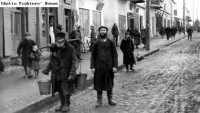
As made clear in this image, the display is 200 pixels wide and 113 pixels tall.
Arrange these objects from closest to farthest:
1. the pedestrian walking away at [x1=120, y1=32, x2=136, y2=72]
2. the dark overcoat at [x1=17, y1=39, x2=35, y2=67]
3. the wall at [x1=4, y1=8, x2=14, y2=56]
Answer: the dark overcoat at [x1=17, y1=39, x2=35, y2=67] → the pedestrian walking away at [x1=120, y1=32, x2=136, y2=72] → the wall at [x1=4, y1=8, x2=14, y2=56]

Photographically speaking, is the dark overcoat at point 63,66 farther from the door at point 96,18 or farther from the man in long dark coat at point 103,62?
the door at point 96,18

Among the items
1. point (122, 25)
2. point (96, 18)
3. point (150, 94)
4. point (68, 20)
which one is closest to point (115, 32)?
point (96, 18)

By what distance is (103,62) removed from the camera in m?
9.43

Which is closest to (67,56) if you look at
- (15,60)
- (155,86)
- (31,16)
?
(155,86)

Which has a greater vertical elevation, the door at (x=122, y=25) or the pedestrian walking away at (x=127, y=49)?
the door at (x=122, y=25)

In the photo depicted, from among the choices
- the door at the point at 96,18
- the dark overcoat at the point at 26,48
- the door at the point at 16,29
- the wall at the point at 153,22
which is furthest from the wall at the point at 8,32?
the wall at the point at 153,22

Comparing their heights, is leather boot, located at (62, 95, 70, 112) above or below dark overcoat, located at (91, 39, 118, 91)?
below

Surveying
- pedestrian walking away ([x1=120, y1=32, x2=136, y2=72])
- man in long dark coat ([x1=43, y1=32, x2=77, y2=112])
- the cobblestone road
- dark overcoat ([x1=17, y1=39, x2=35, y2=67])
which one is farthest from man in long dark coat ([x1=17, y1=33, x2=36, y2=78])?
man in long dark coat ([x1=43, y1=32, x2=77, y2=112])

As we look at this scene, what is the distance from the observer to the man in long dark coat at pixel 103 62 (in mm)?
9430

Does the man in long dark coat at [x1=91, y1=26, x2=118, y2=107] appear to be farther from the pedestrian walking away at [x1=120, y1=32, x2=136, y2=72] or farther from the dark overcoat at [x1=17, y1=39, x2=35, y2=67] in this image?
the pedestrian walking away at [x1=120, y1=32, x2=136, y2=72]

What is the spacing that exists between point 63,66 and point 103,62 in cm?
112

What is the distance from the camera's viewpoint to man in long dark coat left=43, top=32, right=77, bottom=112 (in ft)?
28.2

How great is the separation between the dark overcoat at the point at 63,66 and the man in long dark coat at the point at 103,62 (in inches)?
36.9

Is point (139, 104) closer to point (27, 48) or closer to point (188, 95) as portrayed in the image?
point (188, 95)
